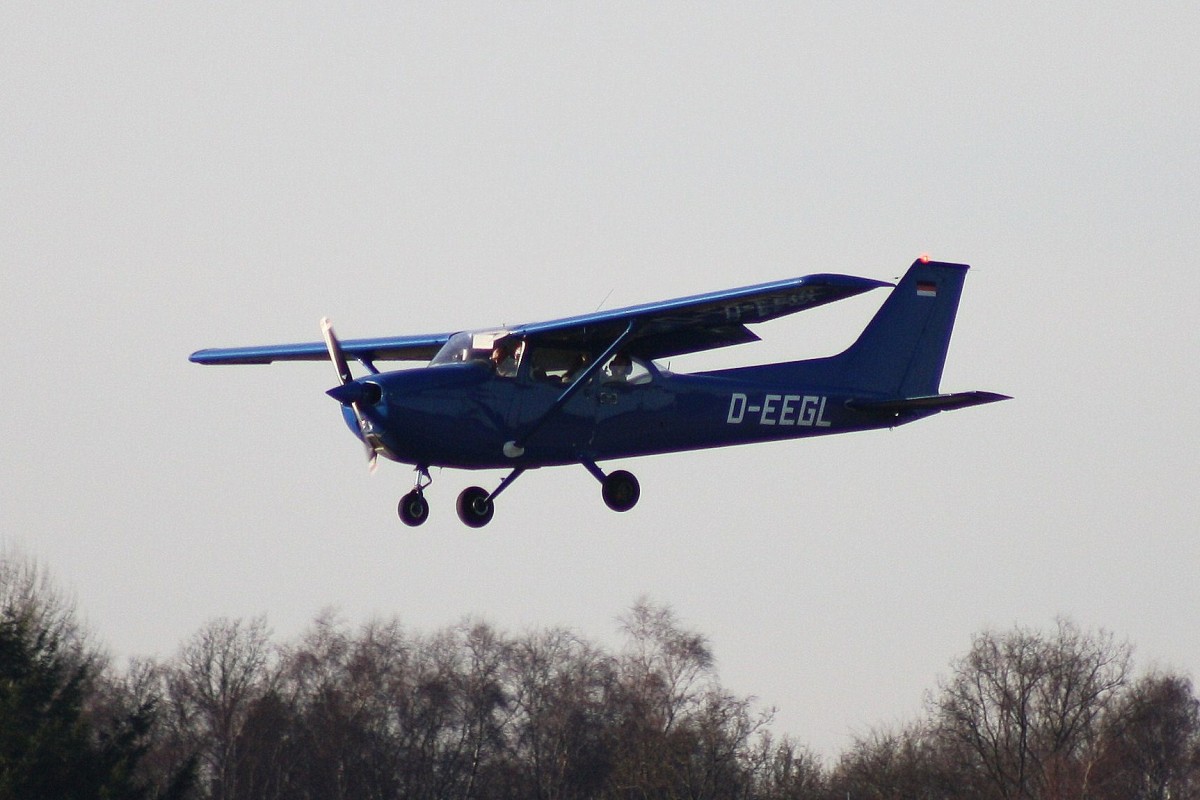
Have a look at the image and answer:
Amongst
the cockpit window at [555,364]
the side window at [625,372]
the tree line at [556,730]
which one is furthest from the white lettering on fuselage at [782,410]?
the tree line at [556,730]

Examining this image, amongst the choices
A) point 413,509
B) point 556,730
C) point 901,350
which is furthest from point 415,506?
point 556,730

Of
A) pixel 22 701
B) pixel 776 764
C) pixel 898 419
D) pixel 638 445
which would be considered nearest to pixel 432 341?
pixel 638 445

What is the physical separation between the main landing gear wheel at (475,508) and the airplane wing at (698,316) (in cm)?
197

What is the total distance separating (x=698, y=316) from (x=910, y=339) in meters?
4.29

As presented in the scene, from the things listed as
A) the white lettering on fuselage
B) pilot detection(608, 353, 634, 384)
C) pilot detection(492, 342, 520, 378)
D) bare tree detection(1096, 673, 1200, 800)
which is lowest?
pilot detection(492, 342, 520, 378)

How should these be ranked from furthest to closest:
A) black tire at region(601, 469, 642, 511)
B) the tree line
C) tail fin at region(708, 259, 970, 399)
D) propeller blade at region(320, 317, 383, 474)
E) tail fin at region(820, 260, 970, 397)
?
the tree line → tail fin at region(820, 260, 970, 397) → tail fin at region(708, 259, 970, 399) → black tire at region(601, 469, 642, 511) → propeller blade at region(320, 317, 383, 474)

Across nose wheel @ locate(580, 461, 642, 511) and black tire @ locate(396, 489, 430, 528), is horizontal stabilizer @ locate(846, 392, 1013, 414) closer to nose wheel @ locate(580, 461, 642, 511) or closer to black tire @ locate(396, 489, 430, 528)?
nose wheel @ locate(580, 461, 642, 511)

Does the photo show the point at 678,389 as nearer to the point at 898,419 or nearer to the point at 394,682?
the point at 898,419

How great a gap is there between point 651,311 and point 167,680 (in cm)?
3774

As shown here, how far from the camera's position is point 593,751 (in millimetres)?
59250

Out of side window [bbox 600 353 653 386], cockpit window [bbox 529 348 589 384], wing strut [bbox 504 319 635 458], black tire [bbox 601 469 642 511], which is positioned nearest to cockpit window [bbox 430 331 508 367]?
cockpit window [bbox 529 348 589 384]

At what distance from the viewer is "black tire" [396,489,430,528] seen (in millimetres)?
24250

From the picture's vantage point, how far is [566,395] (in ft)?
79.3

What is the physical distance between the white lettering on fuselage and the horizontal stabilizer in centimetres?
47
